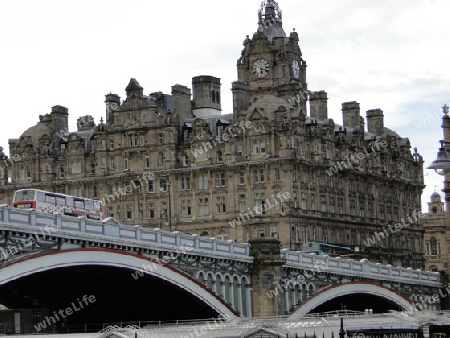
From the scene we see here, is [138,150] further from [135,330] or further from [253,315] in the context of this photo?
[135,330]

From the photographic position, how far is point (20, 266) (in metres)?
57.7

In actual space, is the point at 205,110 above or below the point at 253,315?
above

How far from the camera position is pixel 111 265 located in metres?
65.6

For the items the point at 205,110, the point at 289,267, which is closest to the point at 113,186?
the point at 205,110

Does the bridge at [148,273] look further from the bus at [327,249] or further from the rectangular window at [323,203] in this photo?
the rectangular window at [323,203]

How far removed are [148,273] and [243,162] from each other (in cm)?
5599

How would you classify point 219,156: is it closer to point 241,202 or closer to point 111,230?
point 241,202

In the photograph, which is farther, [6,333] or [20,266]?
[6,333]

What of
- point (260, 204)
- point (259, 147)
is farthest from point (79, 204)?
point (259, 147)

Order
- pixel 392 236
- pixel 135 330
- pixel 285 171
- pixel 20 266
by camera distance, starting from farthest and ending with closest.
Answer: pixel 392 236
pixel 285 171
pixel 20 266
pixel 135 330

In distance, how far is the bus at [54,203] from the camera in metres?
83.2

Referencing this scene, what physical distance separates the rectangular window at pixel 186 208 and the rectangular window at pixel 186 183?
1493mm

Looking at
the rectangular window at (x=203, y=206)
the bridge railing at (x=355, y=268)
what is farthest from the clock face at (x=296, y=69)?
the bridge railing at (x=355, y=268)

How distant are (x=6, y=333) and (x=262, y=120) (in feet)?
185
